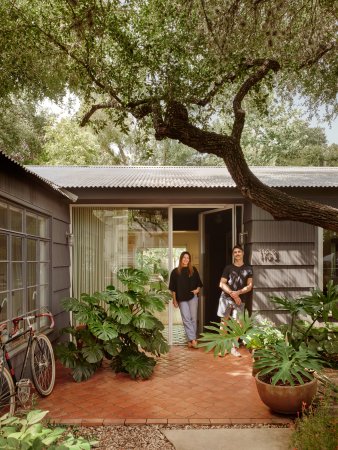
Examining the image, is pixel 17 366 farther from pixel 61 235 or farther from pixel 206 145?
pixel 206 145

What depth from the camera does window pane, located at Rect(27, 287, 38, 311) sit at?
543 cm

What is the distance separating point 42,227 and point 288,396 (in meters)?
3.94

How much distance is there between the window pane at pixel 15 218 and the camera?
4793 mm

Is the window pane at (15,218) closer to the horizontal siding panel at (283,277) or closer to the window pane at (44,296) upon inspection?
the window pane at (44,296)

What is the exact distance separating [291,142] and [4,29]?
2332 centimetres

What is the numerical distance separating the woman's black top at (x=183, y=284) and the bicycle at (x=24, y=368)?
2485 millimetres

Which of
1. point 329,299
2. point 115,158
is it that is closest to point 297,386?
point 329,299

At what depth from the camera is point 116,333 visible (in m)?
5.26

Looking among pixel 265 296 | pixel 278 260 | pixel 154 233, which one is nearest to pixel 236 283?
pixel 265 296

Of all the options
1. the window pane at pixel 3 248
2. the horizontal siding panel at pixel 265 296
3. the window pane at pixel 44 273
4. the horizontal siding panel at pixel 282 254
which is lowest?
the horizontal siding panel at pixel 265 296

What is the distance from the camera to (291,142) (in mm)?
27094

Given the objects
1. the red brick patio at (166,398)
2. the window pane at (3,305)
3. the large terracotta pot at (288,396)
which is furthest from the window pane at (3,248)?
the large terracotta pot at (288,396)

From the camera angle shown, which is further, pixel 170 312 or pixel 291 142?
pixel 291 142

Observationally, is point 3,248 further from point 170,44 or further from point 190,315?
point 170,44
